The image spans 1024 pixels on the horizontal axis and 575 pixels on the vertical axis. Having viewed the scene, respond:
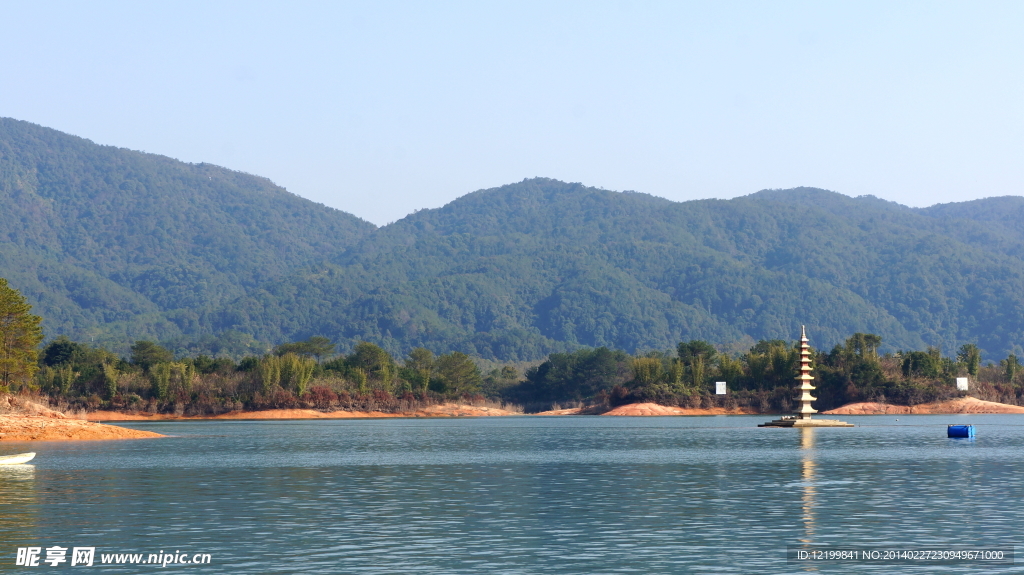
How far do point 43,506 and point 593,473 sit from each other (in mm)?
30437

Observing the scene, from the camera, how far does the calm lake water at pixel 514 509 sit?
34312 millimetres

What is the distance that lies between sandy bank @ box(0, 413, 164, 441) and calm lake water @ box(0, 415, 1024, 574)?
1094 inches

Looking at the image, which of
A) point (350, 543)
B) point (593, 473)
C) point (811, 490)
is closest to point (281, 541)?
point (350, 543)

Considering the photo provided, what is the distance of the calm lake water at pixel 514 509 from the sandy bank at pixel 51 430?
91.2ft

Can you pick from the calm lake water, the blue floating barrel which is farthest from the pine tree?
the blue floating barrel

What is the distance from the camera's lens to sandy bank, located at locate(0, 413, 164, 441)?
365 ft

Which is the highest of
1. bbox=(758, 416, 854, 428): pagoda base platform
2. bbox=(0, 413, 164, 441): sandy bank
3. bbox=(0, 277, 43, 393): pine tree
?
bbox=(0, 277, 43, 393): pine tree

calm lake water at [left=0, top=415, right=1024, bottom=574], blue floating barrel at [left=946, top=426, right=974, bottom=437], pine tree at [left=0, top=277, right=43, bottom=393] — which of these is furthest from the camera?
pine tree at [left=0, top=277, right=43, bottom=393]

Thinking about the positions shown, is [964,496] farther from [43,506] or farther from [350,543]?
[43,506]

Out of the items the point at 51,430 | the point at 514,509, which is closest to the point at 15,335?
the point at 51,430

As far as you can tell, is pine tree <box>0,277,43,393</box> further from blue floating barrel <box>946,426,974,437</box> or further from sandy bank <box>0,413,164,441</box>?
blue floating barrel <box>946,426,974,437</box>

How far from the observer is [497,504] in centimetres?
4953

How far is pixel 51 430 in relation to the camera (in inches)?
4621

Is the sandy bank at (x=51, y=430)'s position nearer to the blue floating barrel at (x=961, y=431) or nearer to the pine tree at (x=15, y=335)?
the pine tree at (x=15, y=335)
